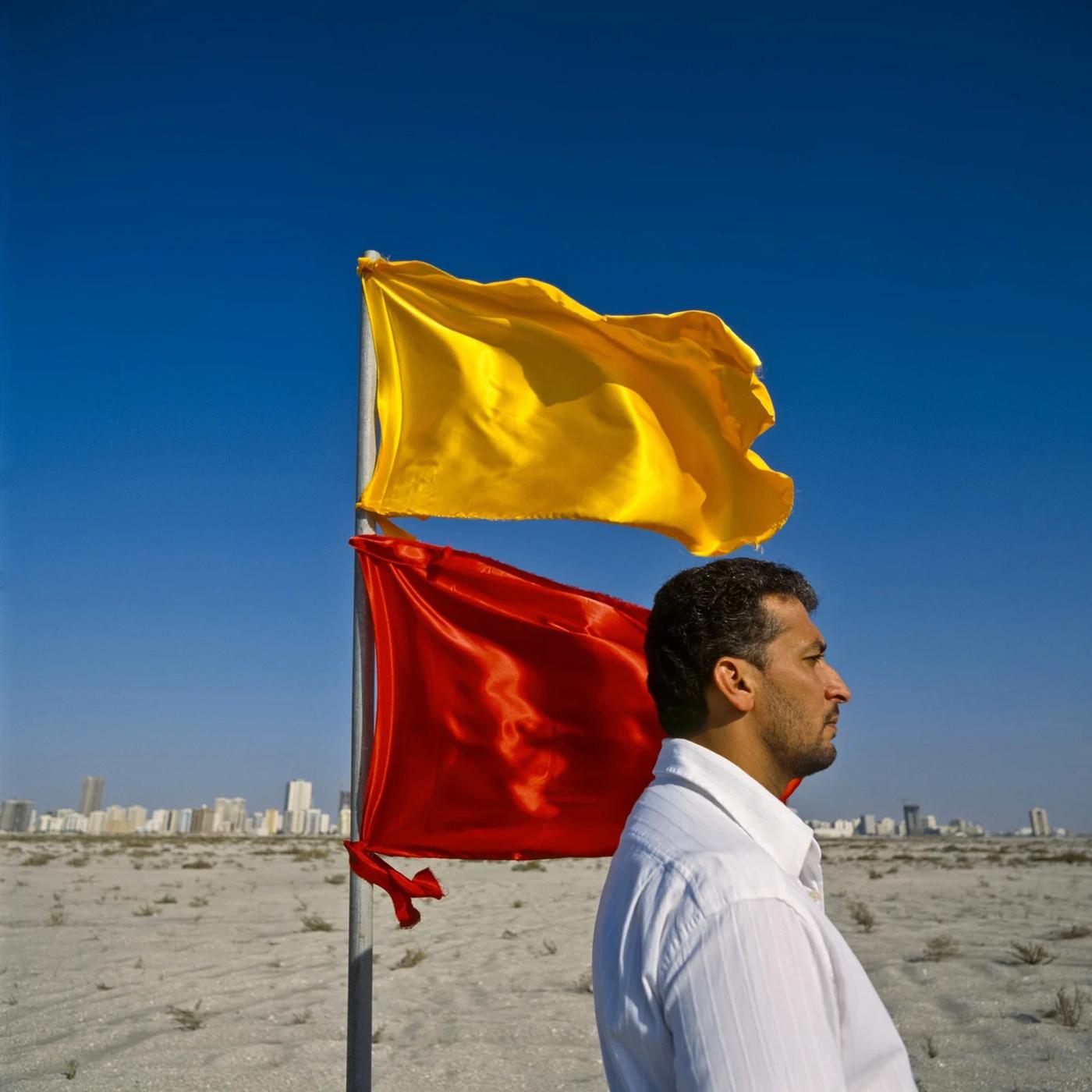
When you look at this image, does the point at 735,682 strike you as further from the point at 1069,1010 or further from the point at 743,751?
the point at 1069,1010

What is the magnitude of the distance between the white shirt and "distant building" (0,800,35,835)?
85.3m

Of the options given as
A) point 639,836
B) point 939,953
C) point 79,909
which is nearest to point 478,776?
point 639,836

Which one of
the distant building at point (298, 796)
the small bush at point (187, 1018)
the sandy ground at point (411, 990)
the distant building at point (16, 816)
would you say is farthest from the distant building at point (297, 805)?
the small bush at point (187, 1018)

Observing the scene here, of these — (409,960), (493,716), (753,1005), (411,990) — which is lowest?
(411,990)

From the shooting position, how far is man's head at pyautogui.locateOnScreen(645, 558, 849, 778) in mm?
2262

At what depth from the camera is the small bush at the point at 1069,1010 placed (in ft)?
23.4

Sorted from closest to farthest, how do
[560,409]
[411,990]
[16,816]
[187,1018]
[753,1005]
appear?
[753,1005], [560,409], [187,1018], [411,990], [16,816]

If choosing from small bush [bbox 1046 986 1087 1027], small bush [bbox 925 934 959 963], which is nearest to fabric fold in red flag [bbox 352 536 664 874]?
small bush [bbox 1046 986 1087 1027]

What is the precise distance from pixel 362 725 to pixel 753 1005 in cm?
272

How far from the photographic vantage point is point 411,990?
9148mm

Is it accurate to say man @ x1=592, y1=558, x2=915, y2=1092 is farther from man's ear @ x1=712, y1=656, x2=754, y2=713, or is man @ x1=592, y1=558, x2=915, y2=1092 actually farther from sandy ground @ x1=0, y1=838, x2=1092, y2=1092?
sandy ground @ x1=0, y1=838, x2=1092, y2=1092

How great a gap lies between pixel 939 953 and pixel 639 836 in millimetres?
10019

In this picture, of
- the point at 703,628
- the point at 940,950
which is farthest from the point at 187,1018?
the point at 940,950

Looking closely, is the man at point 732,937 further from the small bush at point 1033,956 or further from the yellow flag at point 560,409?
the small bush at point 1033,956
